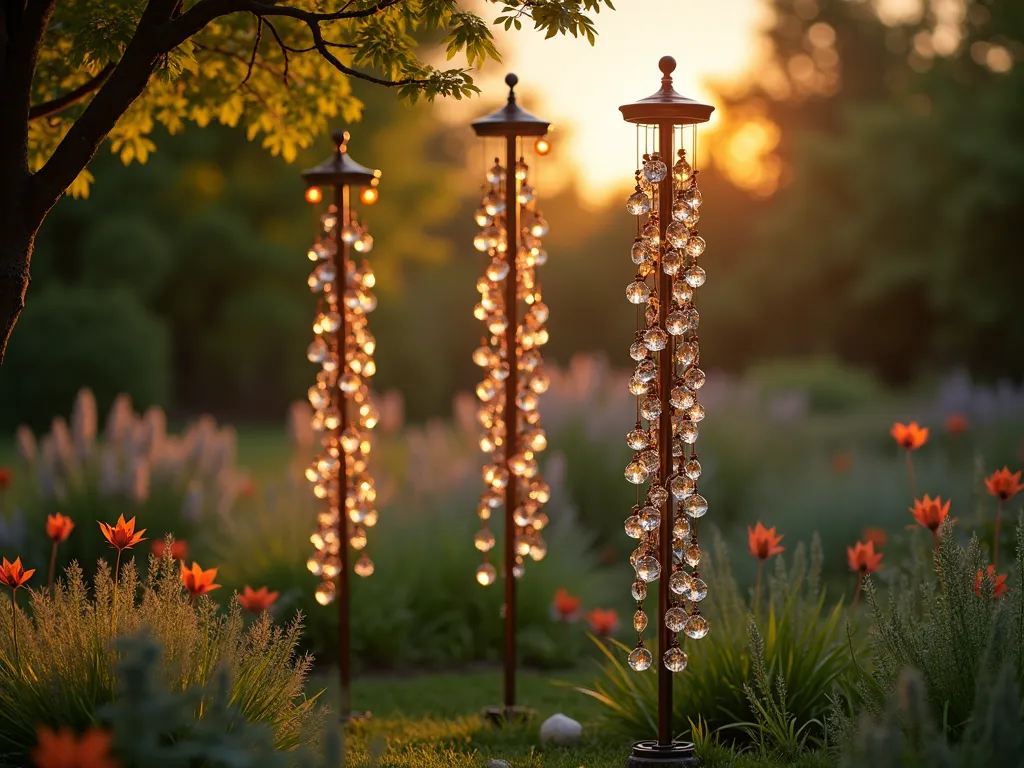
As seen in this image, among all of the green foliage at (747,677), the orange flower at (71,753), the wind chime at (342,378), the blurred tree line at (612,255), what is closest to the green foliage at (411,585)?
the wind chime at (342,378)

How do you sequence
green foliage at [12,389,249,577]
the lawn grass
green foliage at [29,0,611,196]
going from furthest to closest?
green foliage at [12,389,249,577]
green foliage at [29,0,611,196]
the lawn grass

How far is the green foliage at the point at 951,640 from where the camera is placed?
3.75 metres

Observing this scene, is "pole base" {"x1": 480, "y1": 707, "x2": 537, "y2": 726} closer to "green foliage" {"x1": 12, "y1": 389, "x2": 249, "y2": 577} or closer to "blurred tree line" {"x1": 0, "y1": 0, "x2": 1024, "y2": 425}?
"green foliage" {"x1": 12, "y1": 389, "x2": 249, "y2": 577}

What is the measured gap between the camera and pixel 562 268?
87.1 feet

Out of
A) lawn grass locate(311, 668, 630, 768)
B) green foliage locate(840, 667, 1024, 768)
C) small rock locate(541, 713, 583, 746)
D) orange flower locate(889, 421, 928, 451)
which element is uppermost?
orange flower locate(889, 421, 928, 451)

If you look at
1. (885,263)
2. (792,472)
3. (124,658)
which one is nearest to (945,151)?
(885,263)

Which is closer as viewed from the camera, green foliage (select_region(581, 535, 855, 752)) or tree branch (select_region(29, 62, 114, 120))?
green foliage (select_region(581, 535, 855, 752))

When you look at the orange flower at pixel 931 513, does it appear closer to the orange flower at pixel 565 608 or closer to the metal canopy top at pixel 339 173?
the orange flower at pixel 565 608

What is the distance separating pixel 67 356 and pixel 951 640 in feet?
46.6

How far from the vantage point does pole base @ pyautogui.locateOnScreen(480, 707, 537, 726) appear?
5117mm

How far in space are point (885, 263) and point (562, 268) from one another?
6.88 meters

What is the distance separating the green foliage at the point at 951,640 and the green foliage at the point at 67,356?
45.7 ft

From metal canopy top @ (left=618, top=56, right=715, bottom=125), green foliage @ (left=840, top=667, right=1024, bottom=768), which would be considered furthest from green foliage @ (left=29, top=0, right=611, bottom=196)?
green foliage @ (left=840, top=667, right=1024, bottom=768)

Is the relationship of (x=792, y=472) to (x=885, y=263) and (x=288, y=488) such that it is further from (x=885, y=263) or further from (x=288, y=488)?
(x=885, y=263)
